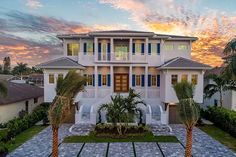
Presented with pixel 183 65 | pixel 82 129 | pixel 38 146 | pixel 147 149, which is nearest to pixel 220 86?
pixel 183 65

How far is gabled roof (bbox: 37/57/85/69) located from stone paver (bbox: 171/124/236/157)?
1110 centimetres

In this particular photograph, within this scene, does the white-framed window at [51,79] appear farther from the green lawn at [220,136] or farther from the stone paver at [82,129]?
the green lawn at [220,136]

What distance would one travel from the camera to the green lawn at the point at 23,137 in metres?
16.9

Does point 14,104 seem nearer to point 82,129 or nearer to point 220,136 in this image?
point 82,129

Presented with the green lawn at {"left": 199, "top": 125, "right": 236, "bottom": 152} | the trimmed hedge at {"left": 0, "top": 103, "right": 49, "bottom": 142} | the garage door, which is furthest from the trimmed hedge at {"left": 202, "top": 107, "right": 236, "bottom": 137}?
the trimmed hedge at {"left": 0, "top": 103, "right": 49, "bottom": 142}

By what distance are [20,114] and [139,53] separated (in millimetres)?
13335

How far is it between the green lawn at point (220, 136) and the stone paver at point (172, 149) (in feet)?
11.1

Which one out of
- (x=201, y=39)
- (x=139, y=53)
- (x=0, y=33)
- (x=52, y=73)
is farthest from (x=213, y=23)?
(x=0, y=33)

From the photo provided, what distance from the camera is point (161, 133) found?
2066 cm

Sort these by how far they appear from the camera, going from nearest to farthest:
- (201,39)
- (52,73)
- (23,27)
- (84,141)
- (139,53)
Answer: (84,141) < (52,73) < (139,53) < (23,27) < (201,39)

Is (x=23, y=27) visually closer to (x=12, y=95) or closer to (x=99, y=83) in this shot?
(x=12, y=95)

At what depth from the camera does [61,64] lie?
24891 millimetres

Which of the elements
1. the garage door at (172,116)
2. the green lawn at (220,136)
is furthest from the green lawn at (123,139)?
the garage door at (172,116)

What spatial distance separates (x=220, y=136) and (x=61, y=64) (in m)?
15.4
